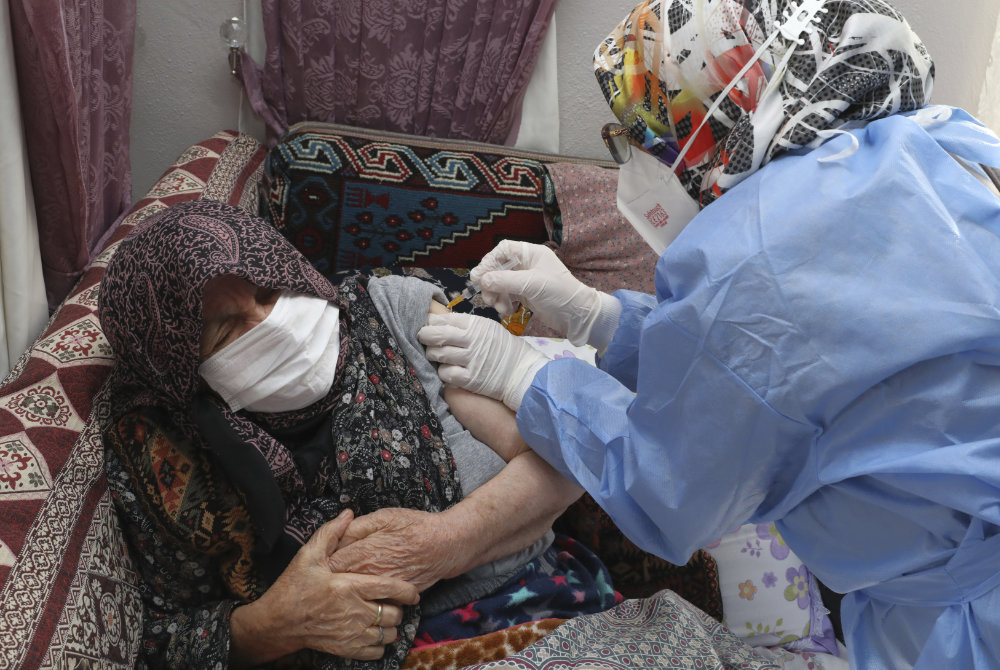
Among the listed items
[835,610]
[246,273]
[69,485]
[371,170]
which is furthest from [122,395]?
[835,610]

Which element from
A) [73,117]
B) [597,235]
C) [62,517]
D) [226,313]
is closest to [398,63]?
[597,235]

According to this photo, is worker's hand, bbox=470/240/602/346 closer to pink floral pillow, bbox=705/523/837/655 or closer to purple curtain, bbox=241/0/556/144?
pink floral pillow, bbox=705/523/837/655

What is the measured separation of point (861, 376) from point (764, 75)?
474 millimetres

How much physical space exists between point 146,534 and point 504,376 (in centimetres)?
77

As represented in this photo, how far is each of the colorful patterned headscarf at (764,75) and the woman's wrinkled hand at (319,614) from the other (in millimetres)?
936

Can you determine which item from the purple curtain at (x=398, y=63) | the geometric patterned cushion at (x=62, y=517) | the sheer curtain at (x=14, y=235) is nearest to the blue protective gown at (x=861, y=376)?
the geometric patterned cushion at (x=62, y=517)

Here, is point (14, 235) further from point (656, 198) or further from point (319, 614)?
point (656, 198)

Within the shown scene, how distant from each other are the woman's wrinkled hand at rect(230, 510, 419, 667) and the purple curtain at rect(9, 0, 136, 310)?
925mm

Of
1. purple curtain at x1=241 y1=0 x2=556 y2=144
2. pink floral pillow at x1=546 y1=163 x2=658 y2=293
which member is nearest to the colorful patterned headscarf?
pink floral pillow at x1=546 y1=163 x2=658 y2=293

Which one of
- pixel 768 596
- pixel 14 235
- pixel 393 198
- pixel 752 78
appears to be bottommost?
pixel 768 596

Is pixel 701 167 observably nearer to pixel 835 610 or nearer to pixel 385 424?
pixel 385 424

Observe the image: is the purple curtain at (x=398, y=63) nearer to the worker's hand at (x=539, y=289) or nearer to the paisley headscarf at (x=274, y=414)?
the worker's hand at (x=539, y=289)

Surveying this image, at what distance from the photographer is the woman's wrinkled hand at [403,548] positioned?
150 centimetres

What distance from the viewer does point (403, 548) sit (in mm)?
1505
